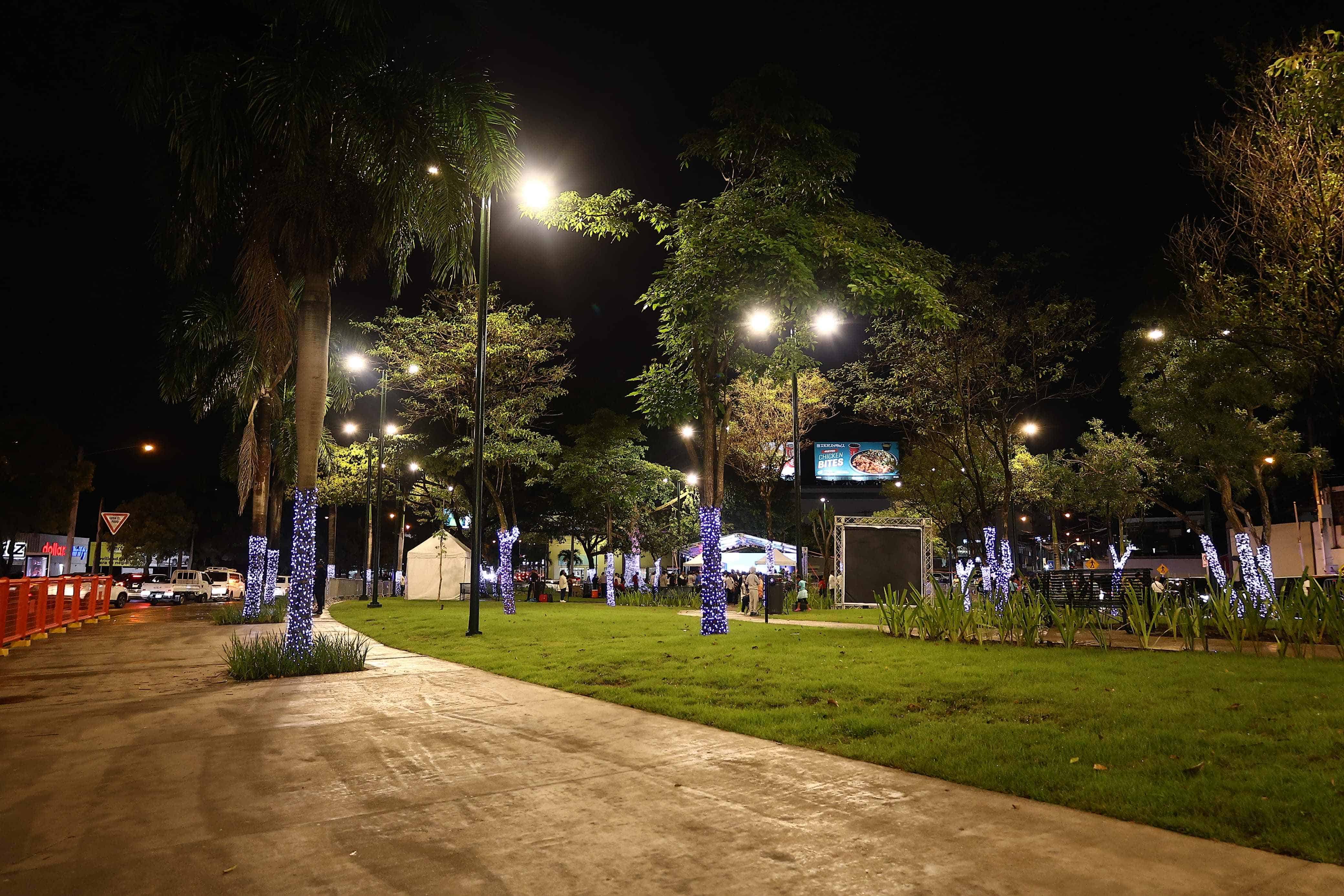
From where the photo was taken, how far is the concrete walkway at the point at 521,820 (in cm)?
357

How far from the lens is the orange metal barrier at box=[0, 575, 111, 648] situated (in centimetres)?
1559

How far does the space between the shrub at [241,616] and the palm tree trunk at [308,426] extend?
9845 millimetres

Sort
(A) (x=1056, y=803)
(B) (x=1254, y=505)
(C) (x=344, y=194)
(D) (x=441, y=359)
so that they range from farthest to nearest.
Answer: (B) (x=1254, y=505) → (D) (x=441, y=359) → (C) (x=344, y=194) → (A) (x=1056, y=803)

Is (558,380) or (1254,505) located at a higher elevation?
(558,380)

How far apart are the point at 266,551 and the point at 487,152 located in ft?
58.8

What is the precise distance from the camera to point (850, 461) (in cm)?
7181

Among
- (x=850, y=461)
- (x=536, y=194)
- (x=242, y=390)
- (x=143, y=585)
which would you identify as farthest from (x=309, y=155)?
(x=850, y=461)

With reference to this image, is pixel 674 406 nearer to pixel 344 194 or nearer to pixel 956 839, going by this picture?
pixel 344 194

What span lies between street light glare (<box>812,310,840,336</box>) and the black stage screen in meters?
Answer: 12.0

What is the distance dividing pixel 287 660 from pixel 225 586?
3570cm

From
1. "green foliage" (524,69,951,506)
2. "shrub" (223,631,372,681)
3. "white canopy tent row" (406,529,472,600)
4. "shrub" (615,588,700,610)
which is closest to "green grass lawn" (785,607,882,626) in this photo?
"green foliage" (524,69,951,506)

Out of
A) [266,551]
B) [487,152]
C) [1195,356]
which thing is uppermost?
[487,152]

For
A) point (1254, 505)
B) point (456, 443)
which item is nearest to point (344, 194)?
point (456, 443)

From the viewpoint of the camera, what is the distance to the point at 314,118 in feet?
35.2
